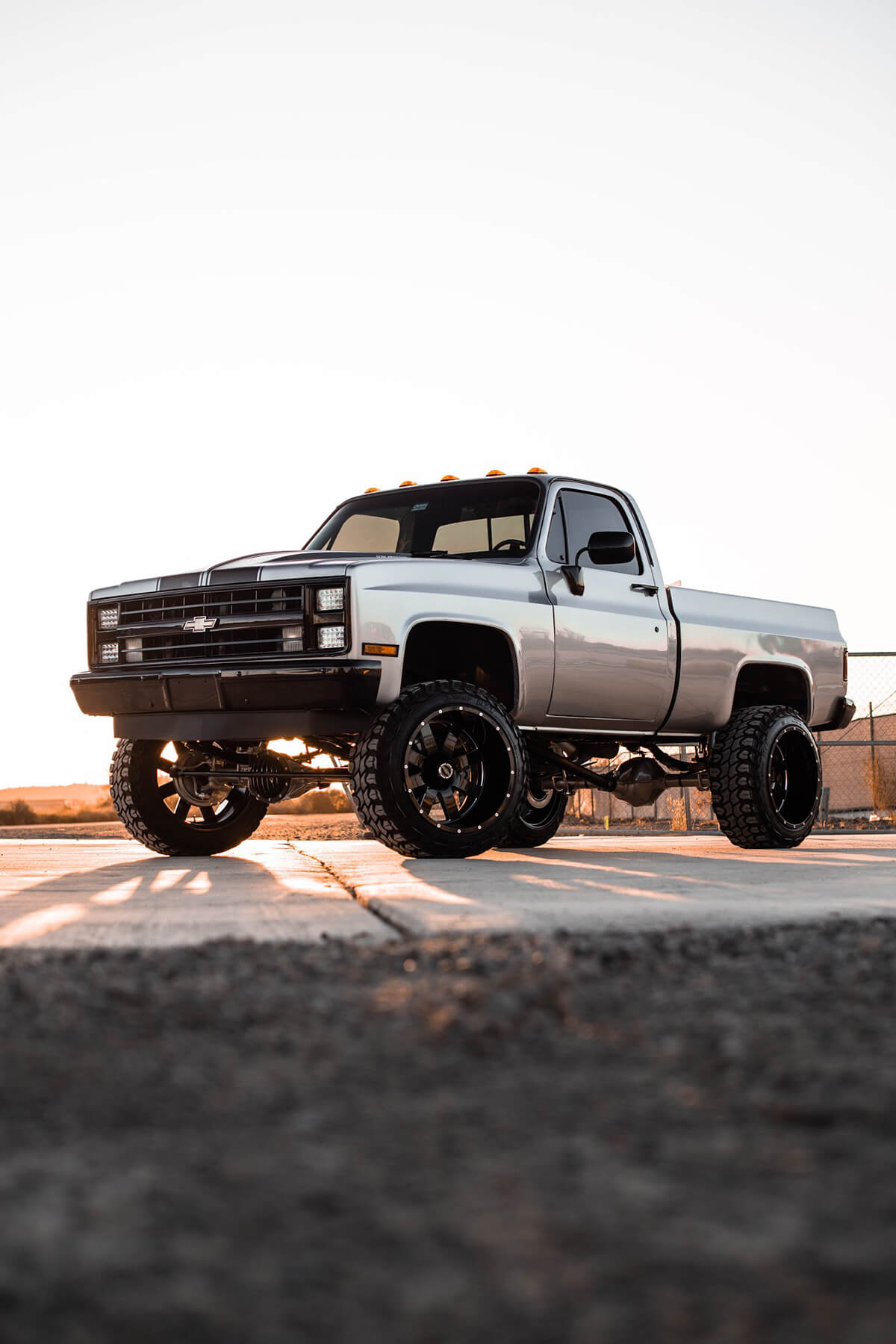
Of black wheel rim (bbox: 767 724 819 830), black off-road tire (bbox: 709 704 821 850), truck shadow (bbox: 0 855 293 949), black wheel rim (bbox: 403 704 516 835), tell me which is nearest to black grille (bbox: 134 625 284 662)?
black wheel rim (bbox: 403 704 516 835)

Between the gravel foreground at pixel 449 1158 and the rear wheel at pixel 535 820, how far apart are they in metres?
7.25

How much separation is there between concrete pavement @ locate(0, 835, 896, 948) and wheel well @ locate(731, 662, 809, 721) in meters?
1.57

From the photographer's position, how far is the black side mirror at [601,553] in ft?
29.6

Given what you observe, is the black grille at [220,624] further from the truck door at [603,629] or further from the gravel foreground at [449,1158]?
the gravel foreground at [449,1158]

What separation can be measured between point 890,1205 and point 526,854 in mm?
7273

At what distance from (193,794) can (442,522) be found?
244 cm

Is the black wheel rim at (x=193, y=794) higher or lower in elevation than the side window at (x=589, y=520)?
lower

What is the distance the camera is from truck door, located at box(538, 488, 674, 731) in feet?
29.3

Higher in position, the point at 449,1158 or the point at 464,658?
the point at 464,658

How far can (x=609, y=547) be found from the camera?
359 inches

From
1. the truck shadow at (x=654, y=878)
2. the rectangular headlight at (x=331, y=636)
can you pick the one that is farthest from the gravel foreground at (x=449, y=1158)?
the rectangular headlight at (x=331, y=636)

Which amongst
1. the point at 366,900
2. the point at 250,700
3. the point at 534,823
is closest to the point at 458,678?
the point at 250,700

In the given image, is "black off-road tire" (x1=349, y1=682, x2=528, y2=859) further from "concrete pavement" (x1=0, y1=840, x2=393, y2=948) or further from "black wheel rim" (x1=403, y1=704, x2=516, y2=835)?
"concrete pavement" (x1=0, y1=840, x2=393, y2=948)

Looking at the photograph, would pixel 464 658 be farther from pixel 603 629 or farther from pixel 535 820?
pixel 535 820
